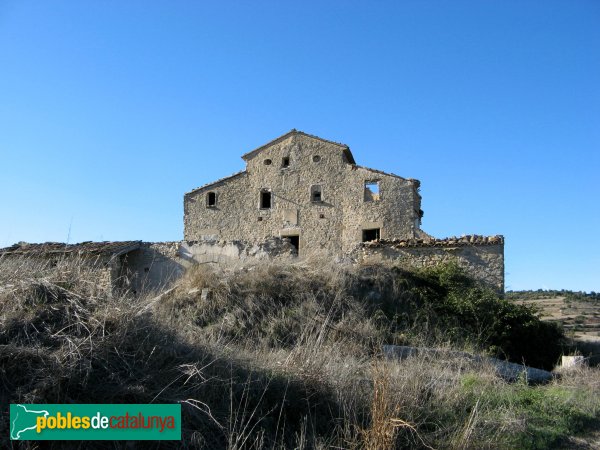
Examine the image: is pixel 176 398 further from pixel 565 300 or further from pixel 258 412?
pixel 565 300

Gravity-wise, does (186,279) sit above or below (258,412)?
above

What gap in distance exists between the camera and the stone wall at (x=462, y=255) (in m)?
15.6

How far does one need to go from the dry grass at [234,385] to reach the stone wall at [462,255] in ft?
27.3

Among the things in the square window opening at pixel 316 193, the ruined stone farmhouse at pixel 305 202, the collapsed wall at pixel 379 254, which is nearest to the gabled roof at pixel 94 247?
the collapsed wall at pixel 379 254

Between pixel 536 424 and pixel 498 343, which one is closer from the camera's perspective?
pixel 536 424

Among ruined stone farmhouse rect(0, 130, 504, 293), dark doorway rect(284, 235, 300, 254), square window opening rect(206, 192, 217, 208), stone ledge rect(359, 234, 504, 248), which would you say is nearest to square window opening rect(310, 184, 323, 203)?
ruined stone farmhouse rect(0, 130, 504, 293)

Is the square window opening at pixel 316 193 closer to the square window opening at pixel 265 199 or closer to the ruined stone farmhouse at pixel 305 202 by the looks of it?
the ruined stone farmhouse at pixel 305 202

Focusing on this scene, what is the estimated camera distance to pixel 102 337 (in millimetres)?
4543

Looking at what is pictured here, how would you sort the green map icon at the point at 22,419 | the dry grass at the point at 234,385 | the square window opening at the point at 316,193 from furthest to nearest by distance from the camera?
the square window opening at the point at 316,193 → the dry grass at the point at 234,385 → the green map icon at the point at 22,419

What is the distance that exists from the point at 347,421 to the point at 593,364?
10877 mm

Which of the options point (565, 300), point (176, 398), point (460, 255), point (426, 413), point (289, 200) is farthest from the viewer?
point (565, 300)

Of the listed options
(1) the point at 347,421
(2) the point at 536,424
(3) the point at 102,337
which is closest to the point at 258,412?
(1) the point at 347,421

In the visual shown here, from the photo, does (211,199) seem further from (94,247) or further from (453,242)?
(453,242)

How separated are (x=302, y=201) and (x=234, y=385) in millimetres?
19283
